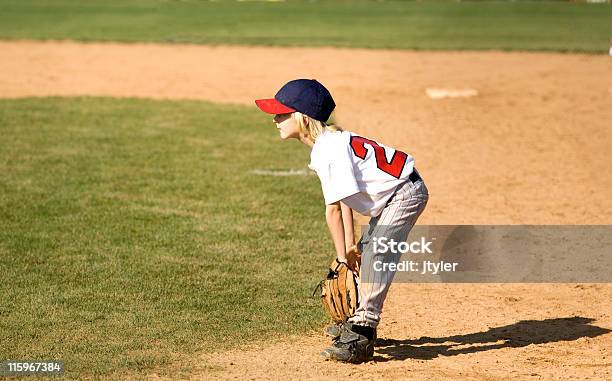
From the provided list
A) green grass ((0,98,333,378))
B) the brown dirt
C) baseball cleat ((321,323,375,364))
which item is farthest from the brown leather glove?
green grass ((0,98,333,378))

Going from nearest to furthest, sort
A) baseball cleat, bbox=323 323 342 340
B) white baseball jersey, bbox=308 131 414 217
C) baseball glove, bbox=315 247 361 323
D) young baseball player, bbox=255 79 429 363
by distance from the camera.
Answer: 1. white baseball jersey, bbox=308 131 414 217
2. young baseball player, bbox=255 79 429 363
3. baseball glove, bbox=315 247 361 323
4. baseball cleat, bbox=323 323 342 340

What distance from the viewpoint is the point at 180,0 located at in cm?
3300

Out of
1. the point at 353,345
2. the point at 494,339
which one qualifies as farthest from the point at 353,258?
the point at 494,339

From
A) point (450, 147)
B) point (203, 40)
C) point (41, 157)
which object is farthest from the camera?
point (203, 40)

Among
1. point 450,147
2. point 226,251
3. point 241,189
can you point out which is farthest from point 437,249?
point 450,147

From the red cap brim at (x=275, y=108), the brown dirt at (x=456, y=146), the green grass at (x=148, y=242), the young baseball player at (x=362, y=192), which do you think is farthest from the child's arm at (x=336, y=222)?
the green grass at (x=148, y=242)

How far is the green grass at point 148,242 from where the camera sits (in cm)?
654

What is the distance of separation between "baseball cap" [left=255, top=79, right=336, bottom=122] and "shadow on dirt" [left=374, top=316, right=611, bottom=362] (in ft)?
4.95

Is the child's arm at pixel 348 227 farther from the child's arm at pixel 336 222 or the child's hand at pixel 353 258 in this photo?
the child's arm at pixel 336 222

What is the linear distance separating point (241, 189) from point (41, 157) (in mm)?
2685

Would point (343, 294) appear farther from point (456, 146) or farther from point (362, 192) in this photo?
point (456, 146)

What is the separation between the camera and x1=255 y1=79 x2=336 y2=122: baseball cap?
593 cm

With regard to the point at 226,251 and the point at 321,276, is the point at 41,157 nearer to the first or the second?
the point at 226,251

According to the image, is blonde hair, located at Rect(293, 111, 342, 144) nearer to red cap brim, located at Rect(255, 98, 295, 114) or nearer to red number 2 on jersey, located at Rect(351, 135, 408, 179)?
red cap brim, located at Rect(255, 98, 295, 114)
